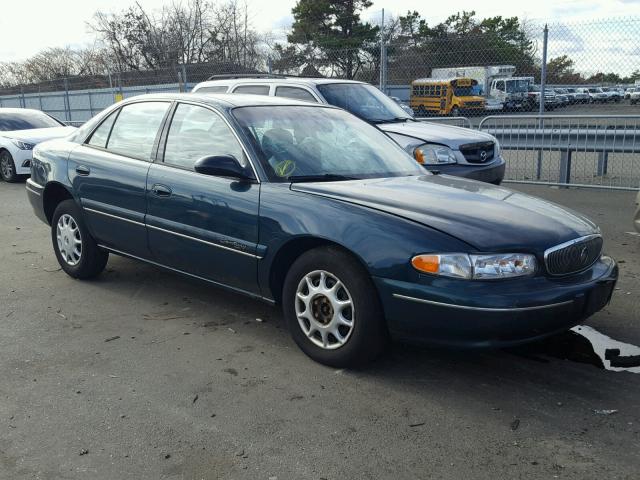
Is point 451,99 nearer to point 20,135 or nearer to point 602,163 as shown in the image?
point 602,163

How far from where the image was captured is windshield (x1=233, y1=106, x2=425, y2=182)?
13.6 feet

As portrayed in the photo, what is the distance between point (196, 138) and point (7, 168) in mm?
9364

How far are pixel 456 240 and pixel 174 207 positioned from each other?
201 centimetres

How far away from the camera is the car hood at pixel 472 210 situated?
3.36 m

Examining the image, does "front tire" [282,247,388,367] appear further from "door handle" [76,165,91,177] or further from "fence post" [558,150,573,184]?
"fence post" [558,150,573,184]

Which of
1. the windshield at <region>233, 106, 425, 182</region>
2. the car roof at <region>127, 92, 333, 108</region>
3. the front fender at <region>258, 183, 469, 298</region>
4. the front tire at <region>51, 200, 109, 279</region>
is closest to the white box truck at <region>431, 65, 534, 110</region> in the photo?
the windshield at <region>233, 106, 425, 182</region>

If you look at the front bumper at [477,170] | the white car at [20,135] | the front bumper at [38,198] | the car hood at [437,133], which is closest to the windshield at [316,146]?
the front bumper at [38,198]

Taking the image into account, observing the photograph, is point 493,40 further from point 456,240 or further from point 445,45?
point 456,240

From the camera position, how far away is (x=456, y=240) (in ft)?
10.8

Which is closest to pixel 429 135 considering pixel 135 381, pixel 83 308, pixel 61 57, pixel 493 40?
pixel 83 308

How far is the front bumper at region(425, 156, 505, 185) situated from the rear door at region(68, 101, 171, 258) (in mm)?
3745

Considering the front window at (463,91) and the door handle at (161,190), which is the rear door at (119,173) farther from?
the front window at (463,91)

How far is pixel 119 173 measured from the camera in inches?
191

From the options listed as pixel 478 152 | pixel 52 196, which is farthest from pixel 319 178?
pixel 478 152
